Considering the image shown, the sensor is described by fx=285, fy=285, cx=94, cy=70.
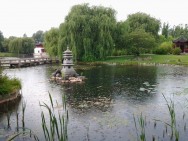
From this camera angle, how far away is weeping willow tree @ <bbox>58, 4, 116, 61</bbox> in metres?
56.8

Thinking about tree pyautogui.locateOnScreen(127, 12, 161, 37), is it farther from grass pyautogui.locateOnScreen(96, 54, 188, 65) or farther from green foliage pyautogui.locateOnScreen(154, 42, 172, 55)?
grass pyautogui.locateOnScreen(96, 54, 188, 65)

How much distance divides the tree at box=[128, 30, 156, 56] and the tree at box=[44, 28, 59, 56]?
661 inches

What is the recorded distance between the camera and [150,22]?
73.8 metres

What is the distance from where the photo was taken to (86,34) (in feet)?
187

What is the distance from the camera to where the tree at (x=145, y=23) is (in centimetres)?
7344

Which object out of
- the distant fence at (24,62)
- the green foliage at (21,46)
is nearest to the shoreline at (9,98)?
the distant fence at (24,62)

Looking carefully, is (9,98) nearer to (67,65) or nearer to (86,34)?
(67,65)

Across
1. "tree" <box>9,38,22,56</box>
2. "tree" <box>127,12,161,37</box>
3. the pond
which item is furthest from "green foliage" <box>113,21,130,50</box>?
"tree" <box>9,38,22,56</box>

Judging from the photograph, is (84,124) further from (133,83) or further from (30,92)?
(133,83)

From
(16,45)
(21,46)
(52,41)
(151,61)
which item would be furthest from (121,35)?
(16,45)

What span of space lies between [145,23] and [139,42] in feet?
43.6

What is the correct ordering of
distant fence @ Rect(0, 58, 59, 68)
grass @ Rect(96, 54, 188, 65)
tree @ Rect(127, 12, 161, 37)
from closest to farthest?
grass @ Rect(96, 54, 188, 65)
distant fence @ Rect(0, 58, 59, 68)
tree @ Rect(127, 12, 161, 37)

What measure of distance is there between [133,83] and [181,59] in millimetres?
30240

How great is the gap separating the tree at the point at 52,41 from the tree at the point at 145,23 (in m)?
19.9
